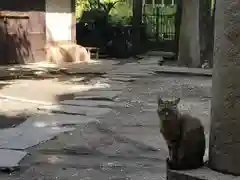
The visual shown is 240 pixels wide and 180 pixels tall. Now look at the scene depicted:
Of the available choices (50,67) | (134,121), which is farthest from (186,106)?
(50,67)

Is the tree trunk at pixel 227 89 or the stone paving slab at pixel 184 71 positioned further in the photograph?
the stone paving slab at pixel 184 71

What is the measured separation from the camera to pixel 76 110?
303 inches

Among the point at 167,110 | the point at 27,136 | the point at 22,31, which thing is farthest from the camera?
the point at 22,31

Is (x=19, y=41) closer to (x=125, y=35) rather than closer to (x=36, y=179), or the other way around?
(x=125, y=35)

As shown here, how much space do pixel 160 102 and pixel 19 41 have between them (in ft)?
37.9

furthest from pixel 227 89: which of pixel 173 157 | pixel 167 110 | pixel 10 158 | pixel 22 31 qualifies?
pixel 22 31

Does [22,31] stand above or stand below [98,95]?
above

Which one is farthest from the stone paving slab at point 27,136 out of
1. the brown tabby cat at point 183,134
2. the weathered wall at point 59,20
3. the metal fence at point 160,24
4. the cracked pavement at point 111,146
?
the metal fence at point 160,24

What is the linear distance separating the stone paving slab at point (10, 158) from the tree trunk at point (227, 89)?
2601mm

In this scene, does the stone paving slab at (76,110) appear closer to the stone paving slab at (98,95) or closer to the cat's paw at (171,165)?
the stone paving slab at (98,95)

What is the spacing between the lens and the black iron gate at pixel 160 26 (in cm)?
1895

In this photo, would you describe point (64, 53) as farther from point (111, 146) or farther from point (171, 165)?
point (171, 165)

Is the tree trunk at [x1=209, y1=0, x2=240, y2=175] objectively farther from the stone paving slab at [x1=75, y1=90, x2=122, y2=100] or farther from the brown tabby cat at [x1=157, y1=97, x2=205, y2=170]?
the stone paving slab at [x1=75, y1=90, x2=122, y2=100]

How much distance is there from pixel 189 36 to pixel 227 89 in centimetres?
1197
